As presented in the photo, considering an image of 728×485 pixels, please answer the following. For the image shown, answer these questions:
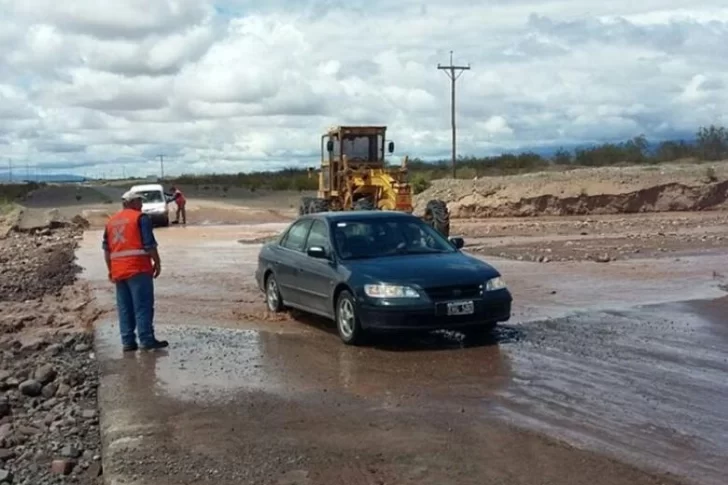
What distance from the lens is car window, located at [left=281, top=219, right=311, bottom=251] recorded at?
13751 millimetres

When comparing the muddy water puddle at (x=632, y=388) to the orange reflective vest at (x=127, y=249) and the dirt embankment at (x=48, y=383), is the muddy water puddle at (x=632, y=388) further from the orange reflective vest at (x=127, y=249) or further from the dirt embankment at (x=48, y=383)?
the orange reflective vest at (x=127, y=249)

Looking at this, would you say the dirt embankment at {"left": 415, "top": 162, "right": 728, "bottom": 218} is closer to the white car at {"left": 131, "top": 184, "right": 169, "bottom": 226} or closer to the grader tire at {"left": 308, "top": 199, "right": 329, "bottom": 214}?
the white car at {"left": 131, "top": 184, "right": 169, "bottom": 226}

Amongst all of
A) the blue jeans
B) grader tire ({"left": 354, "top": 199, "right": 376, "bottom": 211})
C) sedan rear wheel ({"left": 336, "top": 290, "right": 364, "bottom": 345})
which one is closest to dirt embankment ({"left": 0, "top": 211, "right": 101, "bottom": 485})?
the blue jeans

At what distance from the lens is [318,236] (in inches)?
520

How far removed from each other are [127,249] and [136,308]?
66 cm

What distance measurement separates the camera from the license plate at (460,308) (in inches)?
447

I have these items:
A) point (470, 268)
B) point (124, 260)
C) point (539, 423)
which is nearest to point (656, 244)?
point (470, 268)

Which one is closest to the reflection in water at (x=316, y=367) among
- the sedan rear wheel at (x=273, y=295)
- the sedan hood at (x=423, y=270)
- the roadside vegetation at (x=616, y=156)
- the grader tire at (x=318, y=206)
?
the sedan hood at (x=423, y=270)

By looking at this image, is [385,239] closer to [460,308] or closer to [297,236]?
[297,236]

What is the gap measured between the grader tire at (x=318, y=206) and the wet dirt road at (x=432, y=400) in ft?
46.0

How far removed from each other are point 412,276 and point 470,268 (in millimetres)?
744

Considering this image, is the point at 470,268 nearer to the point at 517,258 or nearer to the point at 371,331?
the point at 371,331

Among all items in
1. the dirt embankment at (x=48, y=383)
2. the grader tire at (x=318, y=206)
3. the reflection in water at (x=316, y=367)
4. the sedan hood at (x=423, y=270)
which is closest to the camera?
the dirt embankment at (x=48, y=383)

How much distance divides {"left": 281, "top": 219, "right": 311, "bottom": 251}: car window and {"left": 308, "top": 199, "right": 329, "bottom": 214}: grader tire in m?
14.7
